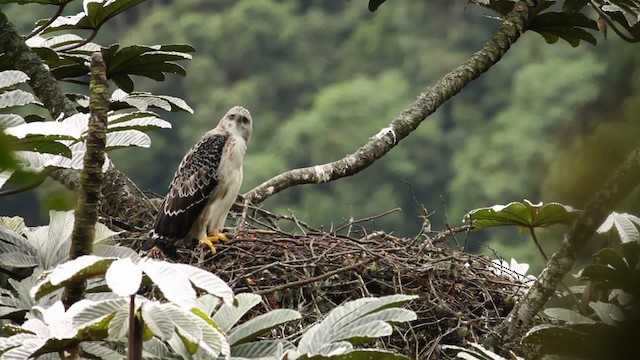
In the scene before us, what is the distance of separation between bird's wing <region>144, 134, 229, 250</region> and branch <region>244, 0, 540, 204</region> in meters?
0.32

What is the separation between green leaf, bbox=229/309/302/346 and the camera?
94.3 inches

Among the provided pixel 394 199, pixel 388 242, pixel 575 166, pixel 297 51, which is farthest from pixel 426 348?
pixel 297 51

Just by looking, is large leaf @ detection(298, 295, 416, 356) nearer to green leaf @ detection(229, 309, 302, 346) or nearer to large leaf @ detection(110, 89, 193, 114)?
green leaf @ detection(229, 309, 302, 346)

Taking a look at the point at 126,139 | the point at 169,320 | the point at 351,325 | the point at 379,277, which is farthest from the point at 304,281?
the point at 169,320

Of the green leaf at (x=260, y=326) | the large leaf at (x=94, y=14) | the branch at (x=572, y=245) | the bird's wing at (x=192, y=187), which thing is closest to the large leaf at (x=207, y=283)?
the green leaf at (x=260, y=326)

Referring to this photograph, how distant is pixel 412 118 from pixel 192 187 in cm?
112

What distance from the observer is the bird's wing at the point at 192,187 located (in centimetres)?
468

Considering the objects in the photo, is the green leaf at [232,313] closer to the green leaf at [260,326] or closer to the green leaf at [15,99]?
the green leaf at [260,326]

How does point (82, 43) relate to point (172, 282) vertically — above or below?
above

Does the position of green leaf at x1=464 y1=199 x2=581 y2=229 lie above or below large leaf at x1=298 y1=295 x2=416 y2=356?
above

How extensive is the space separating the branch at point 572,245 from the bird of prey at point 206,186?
1.84m

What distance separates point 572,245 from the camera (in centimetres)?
223

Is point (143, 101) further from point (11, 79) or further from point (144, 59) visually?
point (11, 79)

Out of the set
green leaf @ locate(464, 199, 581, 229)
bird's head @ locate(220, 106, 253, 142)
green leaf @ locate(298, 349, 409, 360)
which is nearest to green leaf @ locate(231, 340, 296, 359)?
green leaf @ locate(298, 349, 409, 360)
